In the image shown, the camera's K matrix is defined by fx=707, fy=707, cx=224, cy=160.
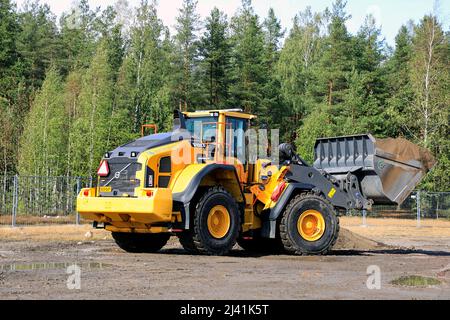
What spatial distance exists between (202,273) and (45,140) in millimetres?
33233

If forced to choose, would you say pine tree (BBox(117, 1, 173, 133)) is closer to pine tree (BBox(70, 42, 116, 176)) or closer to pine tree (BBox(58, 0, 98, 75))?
pine tree (BBox(70, 42, 116, 176))

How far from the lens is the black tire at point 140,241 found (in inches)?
668

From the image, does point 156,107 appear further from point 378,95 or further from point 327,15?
point 327,15

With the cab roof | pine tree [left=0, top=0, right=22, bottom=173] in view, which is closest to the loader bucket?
the cab roof

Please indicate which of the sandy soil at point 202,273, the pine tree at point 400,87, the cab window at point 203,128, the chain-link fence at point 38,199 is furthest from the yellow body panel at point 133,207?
the pine tree at point 400,87

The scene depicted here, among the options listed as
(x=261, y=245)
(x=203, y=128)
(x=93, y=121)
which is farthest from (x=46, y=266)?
(x=93, y=121)

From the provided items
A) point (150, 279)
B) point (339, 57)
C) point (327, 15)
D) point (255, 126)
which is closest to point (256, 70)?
point (339, 57)

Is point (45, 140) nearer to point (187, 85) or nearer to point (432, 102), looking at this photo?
point (187, 85)

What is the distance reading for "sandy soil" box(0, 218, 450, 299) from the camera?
32.4ft

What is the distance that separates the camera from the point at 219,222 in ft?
51.1

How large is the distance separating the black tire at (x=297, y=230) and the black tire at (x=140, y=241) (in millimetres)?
2906

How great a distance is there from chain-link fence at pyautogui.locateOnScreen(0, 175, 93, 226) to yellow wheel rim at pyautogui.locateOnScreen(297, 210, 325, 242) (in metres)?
14.3

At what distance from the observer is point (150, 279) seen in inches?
446

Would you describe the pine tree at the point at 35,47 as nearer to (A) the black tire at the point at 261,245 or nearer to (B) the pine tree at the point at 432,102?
(B) the pine tree at the point at 432,102
